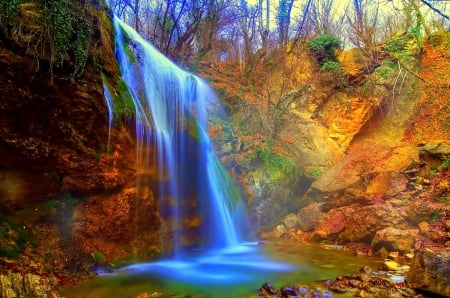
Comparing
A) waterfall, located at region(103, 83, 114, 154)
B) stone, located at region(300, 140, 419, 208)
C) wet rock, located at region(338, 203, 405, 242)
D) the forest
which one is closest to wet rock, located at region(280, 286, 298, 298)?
the forest

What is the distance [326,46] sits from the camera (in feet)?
53.0

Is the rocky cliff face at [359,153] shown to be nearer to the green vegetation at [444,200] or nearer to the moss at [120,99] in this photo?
the green vegetation at [444,200]

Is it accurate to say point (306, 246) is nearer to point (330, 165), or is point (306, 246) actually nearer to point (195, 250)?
point (195, 250)

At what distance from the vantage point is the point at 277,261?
7.71 m

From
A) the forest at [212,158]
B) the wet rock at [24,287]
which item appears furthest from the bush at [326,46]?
the wet rock at [24,287]

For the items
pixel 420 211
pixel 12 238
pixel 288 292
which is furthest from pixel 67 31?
pixel 420 211

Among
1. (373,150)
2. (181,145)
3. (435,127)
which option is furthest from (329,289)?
(435,127)

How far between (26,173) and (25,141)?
2.02 feet

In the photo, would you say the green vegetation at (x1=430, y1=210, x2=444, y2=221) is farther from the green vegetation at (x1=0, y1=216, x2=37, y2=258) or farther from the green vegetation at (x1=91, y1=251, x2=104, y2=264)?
the green vegetation at (x1=0, y1=216, x2=37, y2=258)

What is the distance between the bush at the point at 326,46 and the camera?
52.9 feet

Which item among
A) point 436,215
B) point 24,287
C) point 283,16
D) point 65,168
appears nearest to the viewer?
point 24,287

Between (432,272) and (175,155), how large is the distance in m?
6.12

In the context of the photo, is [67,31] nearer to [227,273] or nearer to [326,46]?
[227,273]

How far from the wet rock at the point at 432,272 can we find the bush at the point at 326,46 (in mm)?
12838
